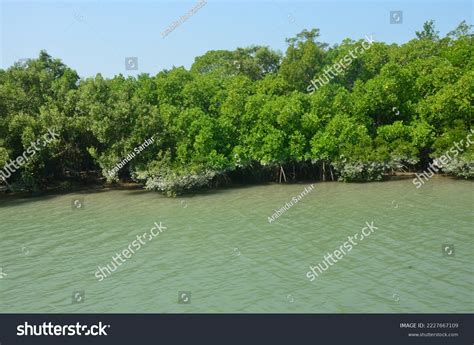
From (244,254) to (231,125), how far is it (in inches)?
712

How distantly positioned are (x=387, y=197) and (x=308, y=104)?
11.3m

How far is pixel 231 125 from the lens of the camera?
35688 millimetres

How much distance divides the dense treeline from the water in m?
3.68

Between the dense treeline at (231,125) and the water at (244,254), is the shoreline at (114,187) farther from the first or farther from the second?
the water at (244,254)

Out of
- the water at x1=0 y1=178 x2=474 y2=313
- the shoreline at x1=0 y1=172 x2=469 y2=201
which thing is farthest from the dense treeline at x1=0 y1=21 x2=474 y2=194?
the water at x1=0 y1=178 x2=474 y2=313

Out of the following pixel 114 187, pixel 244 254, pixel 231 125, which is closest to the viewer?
pixel 244 254

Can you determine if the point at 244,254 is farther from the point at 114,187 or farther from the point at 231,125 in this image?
the point at 114,187

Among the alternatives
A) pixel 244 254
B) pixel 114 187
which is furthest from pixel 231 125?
pixel 244 254

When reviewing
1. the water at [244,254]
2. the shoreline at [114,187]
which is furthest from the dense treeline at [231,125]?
the water at [244,254]

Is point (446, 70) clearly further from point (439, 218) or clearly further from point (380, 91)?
point (439, 218)

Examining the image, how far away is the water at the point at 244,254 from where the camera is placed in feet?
47.2
